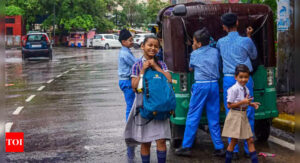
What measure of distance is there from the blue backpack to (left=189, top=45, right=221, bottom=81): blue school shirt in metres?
1.25

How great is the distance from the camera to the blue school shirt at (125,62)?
6.00 m

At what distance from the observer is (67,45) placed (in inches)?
2425

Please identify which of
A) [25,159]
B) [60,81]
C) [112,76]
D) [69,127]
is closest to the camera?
[25,159]

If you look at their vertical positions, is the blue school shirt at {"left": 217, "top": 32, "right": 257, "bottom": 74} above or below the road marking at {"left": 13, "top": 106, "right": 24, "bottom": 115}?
above

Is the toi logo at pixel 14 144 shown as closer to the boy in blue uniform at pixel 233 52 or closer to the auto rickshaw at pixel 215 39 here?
the auto rickshaw at pixel 215 39

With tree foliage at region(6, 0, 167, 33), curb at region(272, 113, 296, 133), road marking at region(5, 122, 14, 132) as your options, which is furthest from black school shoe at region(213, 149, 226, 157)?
tree foliage at region(6, 0, 167, 33)

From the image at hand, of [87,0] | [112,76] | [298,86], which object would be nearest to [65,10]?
[87,0]

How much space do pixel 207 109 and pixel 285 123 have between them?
2.42 m

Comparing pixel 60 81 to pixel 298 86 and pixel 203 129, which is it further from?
pixel 298 86

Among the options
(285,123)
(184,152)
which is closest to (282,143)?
(285,123)

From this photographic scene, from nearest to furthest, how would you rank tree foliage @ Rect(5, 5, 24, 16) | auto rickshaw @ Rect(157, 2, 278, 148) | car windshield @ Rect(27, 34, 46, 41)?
auto rickshaw @ Rect(157, 2, 278, 148) → car windshield @ Rect(27, 34, 46, 41) → tree foliage @ Rect(5, 5, 24, 16)

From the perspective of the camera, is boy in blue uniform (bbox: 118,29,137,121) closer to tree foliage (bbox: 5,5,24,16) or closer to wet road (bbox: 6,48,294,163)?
wet road (bbox: 6,48,294,163)

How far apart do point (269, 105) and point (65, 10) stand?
181 ft

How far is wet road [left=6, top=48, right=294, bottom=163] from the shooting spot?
609 centimetres
